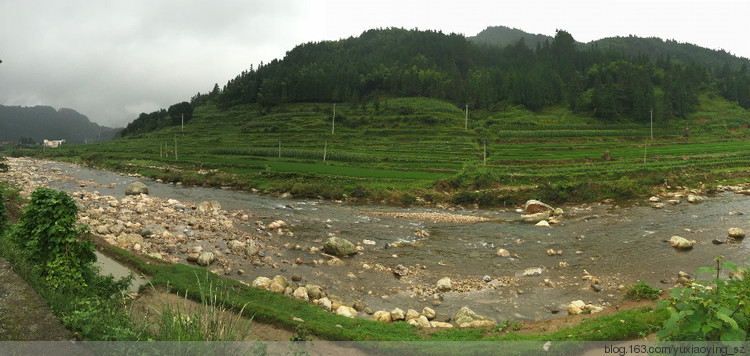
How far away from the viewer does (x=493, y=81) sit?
91812 mm

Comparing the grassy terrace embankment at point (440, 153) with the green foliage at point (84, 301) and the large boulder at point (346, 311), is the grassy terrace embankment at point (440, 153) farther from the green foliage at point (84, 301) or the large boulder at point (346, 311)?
the green foliage at point (84, 301)

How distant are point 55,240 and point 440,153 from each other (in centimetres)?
4913

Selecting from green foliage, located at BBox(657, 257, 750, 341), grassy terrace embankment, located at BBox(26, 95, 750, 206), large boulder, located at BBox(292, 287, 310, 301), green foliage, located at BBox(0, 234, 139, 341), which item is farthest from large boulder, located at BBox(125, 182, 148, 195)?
green foliage, located at BBox(657, 257, 750, 341)

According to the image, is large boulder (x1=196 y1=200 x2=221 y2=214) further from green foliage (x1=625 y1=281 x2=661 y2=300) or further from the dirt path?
green foliage (x1=625 y1=281 x2=661 y2=300)

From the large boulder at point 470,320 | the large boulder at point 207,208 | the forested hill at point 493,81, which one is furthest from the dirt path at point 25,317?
the forested hill at point 493,81

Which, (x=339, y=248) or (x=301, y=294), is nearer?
(x=301, y=294)

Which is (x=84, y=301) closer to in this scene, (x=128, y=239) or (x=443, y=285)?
(x=128, y=239)

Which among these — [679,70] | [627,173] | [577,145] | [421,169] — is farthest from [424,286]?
[679,70]

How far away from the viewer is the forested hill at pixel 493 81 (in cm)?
7950

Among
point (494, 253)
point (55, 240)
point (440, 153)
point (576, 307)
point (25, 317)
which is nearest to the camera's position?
point (25, 317)

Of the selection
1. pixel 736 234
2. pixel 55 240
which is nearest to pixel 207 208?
pixel 55 240

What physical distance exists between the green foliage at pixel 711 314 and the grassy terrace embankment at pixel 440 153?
30045 millimetres

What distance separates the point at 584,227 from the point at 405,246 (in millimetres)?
12917

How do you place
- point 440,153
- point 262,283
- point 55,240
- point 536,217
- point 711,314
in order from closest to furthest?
point 711,314, point 55,240, point 262,283, point 536,217, point 440,153
